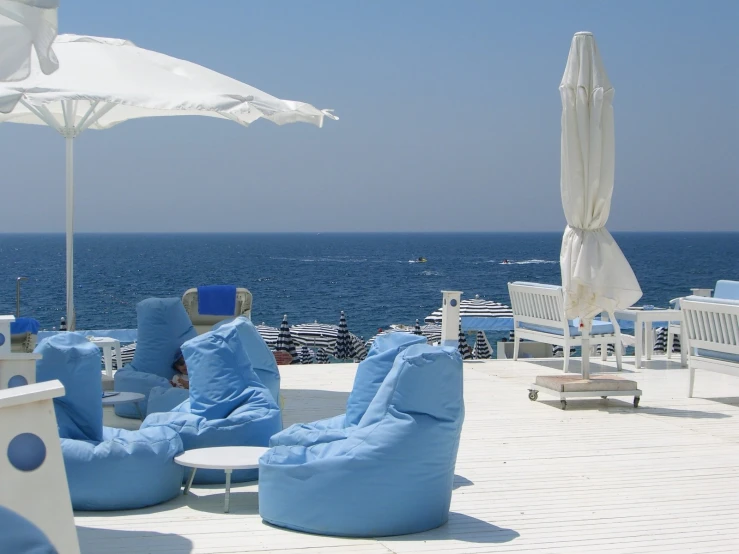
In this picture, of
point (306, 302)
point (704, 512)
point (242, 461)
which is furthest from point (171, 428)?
point (306, 302)

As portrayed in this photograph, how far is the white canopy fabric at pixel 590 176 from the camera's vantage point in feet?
25.3

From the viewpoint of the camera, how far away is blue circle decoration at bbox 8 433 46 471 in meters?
2.26

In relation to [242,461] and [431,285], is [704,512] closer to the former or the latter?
[242,461]

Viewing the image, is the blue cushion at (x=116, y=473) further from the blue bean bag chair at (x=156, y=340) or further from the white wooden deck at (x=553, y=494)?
the blue bean bag chair at (x=156, y=340)

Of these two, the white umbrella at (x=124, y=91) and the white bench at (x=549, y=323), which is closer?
the white umbrella at (x=124, y=91)

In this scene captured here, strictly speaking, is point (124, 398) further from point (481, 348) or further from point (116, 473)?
point (481, 348)

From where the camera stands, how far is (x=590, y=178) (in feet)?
25.4

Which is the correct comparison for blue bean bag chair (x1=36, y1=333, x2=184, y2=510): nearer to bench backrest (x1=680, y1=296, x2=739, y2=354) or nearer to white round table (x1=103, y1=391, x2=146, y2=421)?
white round table (x1=103, y1=391, x2=146, y2=421)

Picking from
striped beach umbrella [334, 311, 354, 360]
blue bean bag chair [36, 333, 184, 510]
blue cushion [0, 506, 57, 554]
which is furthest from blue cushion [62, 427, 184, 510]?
striped beach umbrella [334, 311, 354, 360]

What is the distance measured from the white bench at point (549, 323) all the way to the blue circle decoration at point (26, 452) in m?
7.52

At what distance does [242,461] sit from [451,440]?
1.04 metres

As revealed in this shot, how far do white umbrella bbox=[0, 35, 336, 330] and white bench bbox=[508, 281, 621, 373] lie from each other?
3346 millimetres

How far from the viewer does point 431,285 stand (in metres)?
62.3

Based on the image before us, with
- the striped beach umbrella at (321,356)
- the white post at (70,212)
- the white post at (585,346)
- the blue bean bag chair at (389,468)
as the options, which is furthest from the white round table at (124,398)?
the striped beach umbrella at (321,356)
